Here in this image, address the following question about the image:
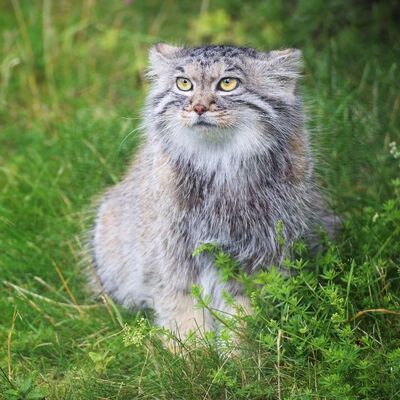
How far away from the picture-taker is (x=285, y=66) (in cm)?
441

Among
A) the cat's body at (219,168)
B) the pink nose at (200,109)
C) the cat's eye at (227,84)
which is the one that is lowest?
the cat's body at (219,168)

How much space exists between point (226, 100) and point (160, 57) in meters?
0.61

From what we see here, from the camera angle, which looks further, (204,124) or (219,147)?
(219,147)

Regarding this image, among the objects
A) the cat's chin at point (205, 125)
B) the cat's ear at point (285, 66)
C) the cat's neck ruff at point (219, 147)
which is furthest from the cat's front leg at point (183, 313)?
the cat's ear at point (285, 66)

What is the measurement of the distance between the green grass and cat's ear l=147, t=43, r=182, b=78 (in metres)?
0.94

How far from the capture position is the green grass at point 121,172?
3961 mm

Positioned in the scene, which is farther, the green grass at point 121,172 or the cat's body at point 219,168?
the cat's body at point 219,168

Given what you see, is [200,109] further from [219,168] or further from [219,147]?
[219,168]

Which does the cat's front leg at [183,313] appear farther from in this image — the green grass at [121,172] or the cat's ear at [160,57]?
the cat's ear at [160,57]

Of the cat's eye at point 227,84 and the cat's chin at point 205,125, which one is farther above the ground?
the cat's eye at point 227,84

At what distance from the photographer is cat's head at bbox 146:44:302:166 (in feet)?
13.5

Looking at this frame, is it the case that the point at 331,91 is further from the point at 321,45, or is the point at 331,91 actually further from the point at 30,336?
the point at 30,336

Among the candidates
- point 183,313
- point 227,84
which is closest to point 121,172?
point 183,313

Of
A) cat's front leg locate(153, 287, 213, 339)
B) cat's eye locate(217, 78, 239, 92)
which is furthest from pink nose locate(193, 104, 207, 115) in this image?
cat's front leg locate(153, 287, 213, 339)
